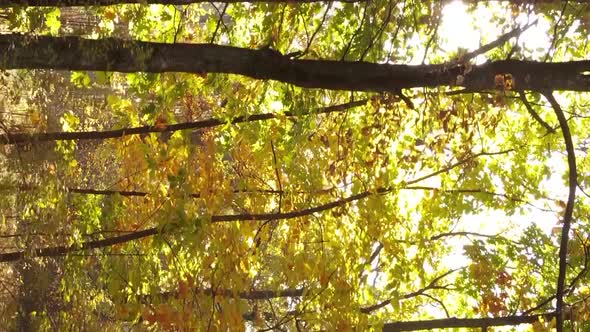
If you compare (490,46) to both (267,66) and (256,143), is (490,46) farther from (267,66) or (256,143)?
(256,143)

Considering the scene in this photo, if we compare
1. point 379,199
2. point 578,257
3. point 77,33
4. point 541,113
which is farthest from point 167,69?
point 578,257

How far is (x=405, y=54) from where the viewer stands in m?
5.36

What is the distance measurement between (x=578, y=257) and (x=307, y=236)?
399 centimetres

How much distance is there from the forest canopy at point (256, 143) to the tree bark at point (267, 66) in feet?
0.03

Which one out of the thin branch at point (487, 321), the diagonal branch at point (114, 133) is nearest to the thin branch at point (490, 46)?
the diagonal branch at point (114, 133)

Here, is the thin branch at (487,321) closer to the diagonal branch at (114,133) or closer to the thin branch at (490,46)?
the diagonal branch at (114,133)

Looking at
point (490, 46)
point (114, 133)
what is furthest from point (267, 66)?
point (114, 133)

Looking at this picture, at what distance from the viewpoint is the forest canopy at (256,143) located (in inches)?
157

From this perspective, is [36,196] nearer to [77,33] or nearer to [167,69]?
[77,33]

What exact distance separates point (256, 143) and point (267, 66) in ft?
Answer: 8.46

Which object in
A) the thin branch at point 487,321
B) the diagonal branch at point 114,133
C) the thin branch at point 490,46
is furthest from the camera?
the thin branch at point 487,321

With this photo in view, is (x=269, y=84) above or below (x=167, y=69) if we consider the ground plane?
above

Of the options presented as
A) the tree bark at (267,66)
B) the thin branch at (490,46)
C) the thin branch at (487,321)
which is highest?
the thin branch at (490,46)

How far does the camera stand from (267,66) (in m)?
3.85
